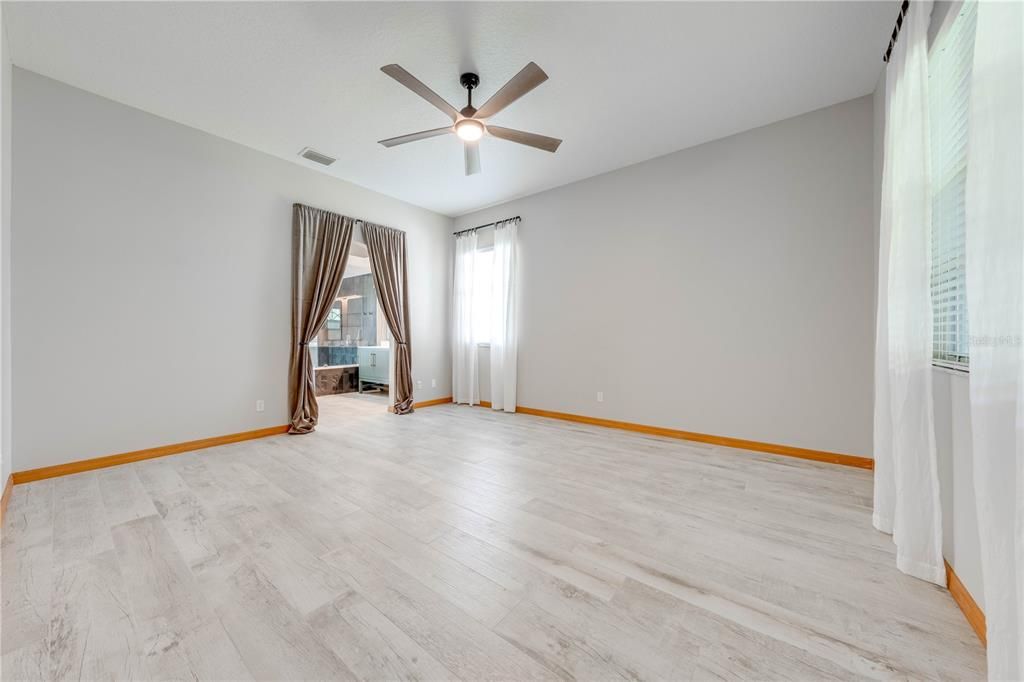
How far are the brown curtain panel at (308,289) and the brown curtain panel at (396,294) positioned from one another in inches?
23.8

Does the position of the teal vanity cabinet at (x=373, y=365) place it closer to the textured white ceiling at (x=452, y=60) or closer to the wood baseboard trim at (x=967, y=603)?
the textured white ceiling at (x=452, y=60)

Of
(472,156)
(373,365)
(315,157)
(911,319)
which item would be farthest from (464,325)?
(911,319)

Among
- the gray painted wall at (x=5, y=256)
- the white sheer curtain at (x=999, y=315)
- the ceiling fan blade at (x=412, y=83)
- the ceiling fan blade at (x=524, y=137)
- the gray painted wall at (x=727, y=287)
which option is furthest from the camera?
the gray painted wall at (x=727, y=287)

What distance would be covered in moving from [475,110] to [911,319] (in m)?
2.77

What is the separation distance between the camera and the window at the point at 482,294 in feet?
18.5

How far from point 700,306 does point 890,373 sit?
1.91 m

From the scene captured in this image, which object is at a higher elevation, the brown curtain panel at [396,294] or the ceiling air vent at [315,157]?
the ceiling air vent at [315,157]

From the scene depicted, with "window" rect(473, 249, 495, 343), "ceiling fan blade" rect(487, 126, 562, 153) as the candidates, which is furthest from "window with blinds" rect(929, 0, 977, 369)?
"window" rect(473, 249, 495, 343)

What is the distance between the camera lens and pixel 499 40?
242 centimetres

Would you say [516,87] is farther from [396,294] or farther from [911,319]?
[396,294]

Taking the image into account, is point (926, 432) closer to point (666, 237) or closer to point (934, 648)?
A: point (934, 648)

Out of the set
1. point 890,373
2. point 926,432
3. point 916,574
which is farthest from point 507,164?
point 916,574

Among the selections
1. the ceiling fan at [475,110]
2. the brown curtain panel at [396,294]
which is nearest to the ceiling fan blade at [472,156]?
the ceiling fan at [475,110]

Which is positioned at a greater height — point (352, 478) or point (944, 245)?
point (944, 245)
